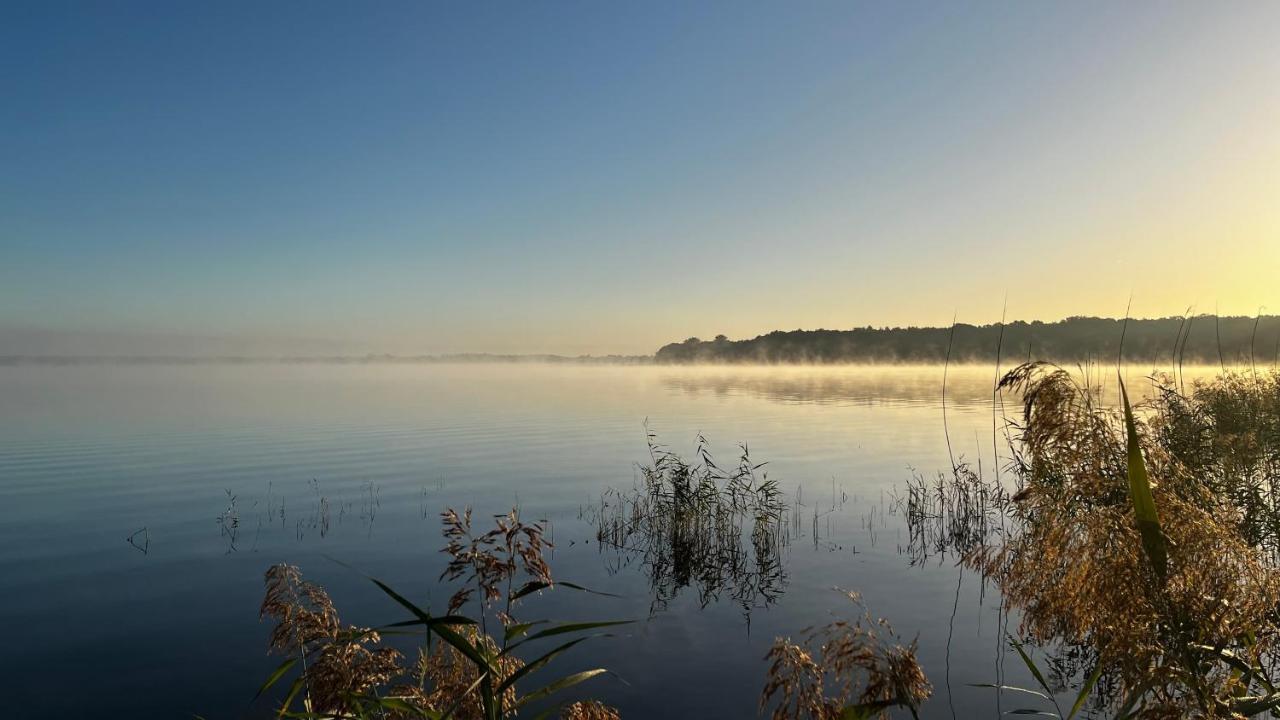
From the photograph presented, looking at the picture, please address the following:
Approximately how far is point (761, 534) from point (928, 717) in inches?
370

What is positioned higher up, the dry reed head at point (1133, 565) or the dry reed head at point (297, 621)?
the dry reed head at point (1133, 565)

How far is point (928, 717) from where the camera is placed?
10336 mm

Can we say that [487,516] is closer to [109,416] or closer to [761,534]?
[761,534]

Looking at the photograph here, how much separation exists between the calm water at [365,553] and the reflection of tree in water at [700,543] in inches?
19.6

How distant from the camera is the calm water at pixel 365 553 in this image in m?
11.8

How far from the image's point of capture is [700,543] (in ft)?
63.3

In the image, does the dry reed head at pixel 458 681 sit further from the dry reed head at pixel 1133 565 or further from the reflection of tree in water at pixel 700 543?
the reflection of tree in water at pixel 700 543

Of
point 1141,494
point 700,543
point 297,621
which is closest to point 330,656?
point 297,621

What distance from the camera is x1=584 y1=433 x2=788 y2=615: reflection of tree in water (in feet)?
54.3

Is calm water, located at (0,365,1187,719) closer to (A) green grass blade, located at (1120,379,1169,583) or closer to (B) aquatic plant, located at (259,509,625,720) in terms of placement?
(B) aquatic plant, located at (259,509,625,720)

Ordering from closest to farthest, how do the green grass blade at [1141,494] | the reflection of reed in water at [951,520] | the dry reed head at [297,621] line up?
the green grass blade at [1141,494] < the dry reed head at [297,621] < the reflection of reed in water at [951,520]

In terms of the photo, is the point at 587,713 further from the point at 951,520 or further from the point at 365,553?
the point at 951,520

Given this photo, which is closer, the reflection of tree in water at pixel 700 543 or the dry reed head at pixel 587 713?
the dry reed head at pixel 587 713

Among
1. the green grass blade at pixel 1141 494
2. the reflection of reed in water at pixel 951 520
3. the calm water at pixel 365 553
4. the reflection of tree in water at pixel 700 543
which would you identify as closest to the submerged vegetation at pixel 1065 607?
the green grass blade at pixel 1141 494
